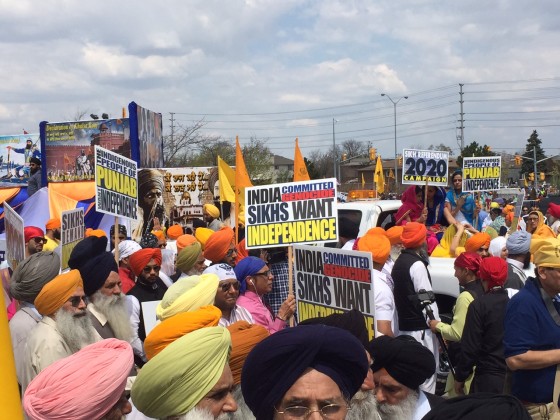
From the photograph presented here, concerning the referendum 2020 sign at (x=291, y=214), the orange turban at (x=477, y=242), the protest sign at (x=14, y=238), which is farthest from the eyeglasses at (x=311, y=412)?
the orange turban at (x=477, y=242)

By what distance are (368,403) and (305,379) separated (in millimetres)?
1324

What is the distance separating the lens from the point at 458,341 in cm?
642

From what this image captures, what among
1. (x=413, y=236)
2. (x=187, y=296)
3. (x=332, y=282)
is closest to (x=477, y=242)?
(x=413, y=236)

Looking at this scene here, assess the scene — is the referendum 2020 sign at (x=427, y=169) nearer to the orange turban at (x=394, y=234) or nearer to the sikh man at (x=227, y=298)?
the orange turban at (x=394, y=234)

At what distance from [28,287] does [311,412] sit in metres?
3.63

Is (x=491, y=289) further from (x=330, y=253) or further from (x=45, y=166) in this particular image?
(x=45, y=166)

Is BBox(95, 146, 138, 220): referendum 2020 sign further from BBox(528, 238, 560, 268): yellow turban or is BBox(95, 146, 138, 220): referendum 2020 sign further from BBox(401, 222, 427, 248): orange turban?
BBox(528, 238, 560, 268): yellow turban

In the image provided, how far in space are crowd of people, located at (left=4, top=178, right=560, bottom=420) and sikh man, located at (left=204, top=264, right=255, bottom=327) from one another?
0.01 metres

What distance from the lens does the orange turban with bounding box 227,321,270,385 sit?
4066mm

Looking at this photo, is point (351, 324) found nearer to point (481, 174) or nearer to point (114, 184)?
point (114, 184)

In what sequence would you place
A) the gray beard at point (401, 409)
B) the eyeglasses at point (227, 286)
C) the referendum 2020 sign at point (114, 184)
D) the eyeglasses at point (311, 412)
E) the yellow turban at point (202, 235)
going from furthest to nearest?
the yellow turban at point (202, 235), the referendum 2020 sign at point (114, 184), the eyeglasses at point (227, 286), the gray beard at point (401, 409), the eyeglasses at point (311, 412)

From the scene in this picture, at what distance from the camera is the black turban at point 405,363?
13.2ft

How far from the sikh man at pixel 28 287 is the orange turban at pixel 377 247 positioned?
9.43 ft

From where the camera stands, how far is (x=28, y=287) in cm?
565
